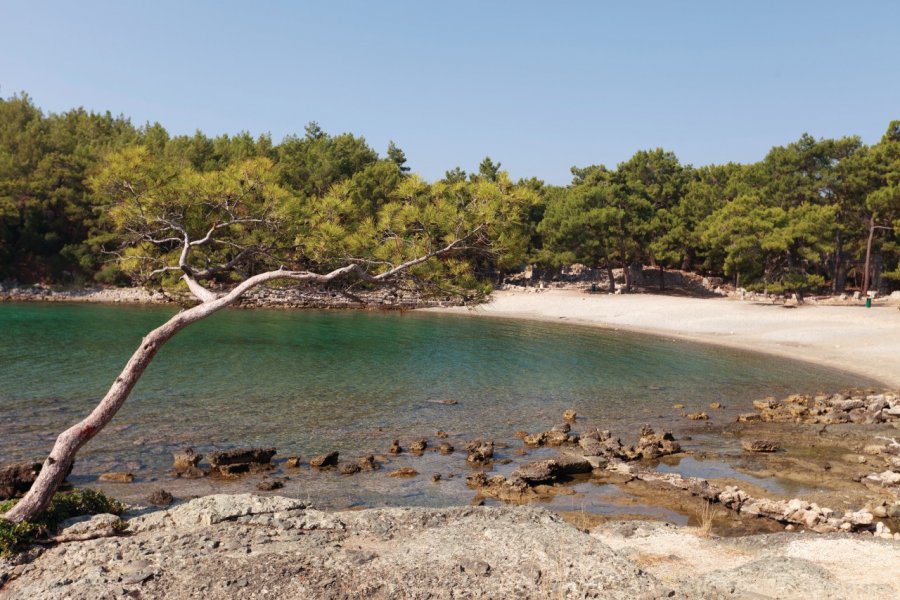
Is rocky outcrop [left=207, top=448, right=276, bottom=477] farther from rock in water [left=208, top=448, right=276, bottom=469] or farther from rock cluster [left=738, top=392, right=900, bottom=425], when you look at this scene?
rock cluster [left=738, top=392, right=900, bottom=425]

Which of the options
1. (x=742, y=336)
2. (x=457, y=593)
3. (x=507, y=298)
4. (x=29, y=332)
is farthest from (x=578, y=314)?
(x=457, y=593)

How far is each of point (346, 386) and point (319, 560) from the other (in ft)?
69.2

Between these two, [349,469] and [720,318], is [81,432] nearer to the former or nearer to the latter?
[349,469]

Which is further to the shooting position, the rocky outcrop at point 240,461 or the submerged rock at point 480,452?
the submerged rock at point 480,452

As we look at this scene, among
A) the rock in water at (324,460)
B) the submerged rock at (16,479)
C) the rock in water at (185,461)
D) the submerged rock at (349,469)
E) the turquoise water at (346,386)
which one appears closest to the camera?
the submerged rock at (16,479)

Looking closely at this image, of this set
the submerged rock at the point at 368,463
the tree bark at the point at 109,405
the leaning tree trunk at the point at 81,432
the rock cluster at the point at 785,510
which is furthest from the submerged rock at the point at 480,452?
the leaning tree trunk at the point at 81,432

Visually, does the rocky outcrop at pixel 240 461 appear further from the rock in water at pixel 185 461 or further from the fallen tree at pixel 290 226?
the fallen tree at pixel 290 226

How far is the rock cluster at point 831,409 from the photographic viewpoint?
2548cm

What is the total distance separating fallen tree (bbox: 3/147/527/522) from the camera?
1267cm

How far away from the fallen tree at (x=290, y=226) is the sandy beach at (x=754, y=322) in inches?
748

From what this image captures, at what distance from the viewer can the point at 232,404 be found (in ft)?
84.9

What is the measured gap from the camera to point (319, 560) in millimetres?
9500

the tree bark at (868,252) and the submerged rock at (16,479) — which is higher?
the tree bark at (868,252)

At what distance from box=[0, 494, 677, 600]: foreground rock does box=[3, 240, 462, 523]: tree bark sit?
100 centimetres
